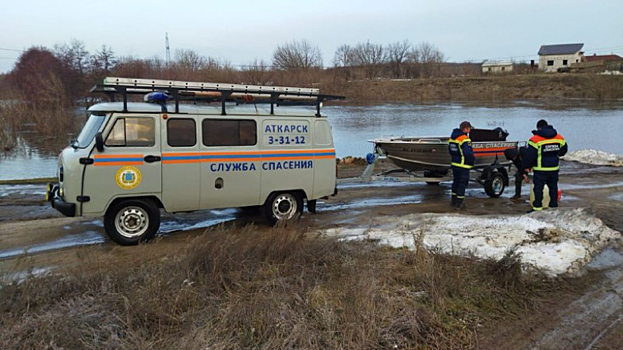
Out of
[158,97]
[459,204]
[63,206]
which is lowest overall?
[459,204]

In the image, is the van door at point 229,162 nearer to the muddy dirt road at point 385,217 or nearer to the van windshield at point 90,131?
the muddy dirt road at point 385,217

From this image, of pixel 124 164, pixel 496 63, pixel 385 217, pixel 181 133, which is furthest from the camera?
pixel 496 63

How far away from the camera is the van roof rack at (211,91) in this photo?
763cm

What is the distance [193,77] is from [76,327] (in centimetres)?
4987

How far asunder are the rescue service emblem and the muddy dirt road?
95 centimetres

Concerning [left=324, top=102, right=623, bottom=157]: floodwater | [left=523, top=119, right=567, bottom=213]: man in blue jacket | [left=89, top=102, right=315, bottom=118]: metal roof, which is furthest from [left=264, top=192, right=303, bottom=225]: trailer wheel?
[left=324, top=102, right=623, bottom=157]: floodwater

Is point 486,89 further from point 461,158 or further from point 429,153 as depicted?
point 461,158

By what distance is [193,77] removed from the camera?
51.1m

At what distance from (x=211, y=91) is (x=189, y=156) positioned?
124cm

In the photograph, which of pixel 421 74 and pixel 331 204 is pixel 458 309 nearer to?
pixel 331 204

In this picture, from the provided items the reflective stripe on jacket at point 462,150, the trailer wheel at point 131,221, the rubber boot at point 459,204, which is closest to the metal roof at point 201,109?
the trailer wheel at point 131,221

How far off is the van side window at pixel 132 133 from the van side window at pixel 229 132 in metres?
0.87

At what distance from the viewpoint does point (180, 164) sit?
7805mm

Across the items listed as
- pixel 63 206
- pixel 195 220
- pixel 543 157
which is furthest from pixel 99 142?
pixel 543 157
